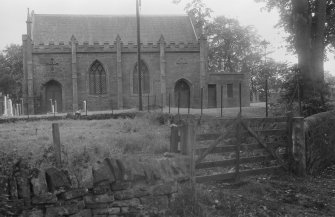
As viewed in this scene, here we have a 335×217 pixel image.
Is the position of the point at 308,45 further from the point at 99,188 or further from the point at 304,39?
the point at 99,188

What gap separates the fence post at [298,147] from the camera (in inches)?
347

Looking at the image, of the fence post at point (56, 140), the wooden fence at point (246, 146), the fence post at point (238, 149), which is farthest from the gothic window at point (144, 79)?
the fence post at point (56, 140)

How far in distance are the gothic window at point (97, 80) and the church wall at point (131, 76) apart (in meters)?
2.06

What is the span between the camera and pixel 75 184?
4.54 meters

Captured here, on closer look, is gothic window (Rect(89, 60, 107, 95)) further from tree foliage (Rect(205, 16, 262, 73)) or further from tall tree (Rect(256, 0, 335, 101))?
tall tree (Rect(256, 0, 335, 101))

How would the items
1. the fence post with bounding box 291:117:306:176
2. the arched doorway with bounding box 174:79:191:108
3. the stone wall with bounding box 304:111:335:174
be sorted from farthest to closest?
the arched doorway with bounding box 174:79:191:108 < the stone wall with bounding box 304:111:335:174 < the fence post with bounding box 291:117:306:176

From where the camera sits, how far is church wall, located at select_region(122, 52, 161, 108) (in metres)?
35.7

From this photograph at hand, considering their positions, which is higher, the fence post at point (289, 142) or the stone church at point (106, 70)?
the stone church at point (106, 70)

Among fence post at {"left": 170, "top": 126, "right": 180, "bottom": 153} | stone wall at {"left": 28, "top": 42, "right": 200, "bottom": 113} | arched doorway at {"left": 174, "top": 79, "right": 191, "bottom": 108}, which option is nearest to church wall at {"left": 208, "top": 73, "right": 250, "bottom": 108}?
stone wall at {"left": 28, "top": 42, "right": 200, "bottom": 113}

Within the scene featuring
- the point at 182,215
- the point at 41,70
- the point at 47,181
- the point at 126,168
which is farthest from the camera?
the point at 41,70

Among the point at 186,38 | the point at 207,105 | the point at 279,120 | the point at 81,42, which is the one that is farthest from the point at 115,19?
the point at 279,120

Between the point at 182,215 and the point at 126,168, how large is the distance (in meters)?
1.23

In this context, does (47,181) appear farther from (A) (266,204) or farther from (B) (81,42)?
(B) (81,42)

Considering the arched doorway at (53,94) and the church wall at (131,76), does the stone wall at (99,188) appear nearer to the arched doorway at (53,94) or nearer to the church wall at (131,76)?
the church wall at (131,76)
